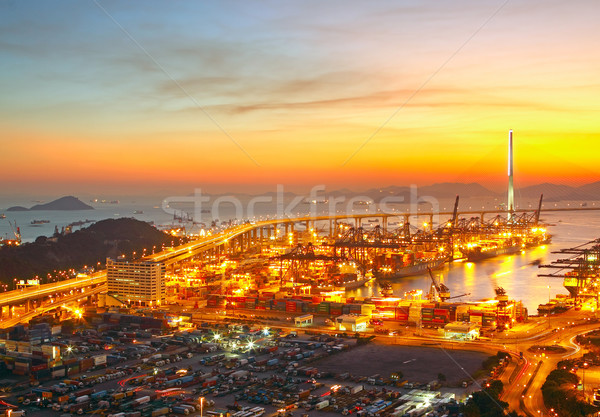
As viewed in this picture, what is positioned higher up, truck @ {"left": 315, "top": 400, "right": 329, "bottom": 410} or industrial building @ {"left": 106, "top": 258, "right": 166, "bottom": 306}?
industrial building @ {"left": 106, "top": 258, "right": 166, "bottom": 306}

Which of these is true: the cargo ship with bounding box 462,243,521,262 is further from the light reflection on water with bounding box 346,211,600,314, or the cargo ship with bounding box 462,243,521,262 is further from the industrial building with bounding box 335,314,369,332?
the industrial building with bounding box 335,314,369,332

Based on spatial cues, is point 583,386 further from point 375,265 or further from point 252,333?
point 375,265

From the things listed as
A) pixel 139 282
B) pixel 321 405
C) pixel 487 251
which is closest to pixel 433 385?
pixel 321 405

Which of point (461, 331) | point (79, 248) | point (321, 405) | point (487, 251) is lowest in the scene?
point (321, 405)

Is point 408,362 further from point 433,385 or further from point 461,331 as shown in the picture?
point 461,331

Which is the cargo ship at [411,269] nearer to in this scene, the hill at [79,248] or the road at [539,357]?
the road at [539,357]

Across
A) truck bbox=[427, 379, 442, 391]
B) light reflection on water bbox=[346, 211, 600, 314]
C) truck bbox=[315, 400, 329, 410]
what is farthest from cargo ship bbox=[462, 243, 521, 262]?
truck bbox=[315, 400, 329, 410]
